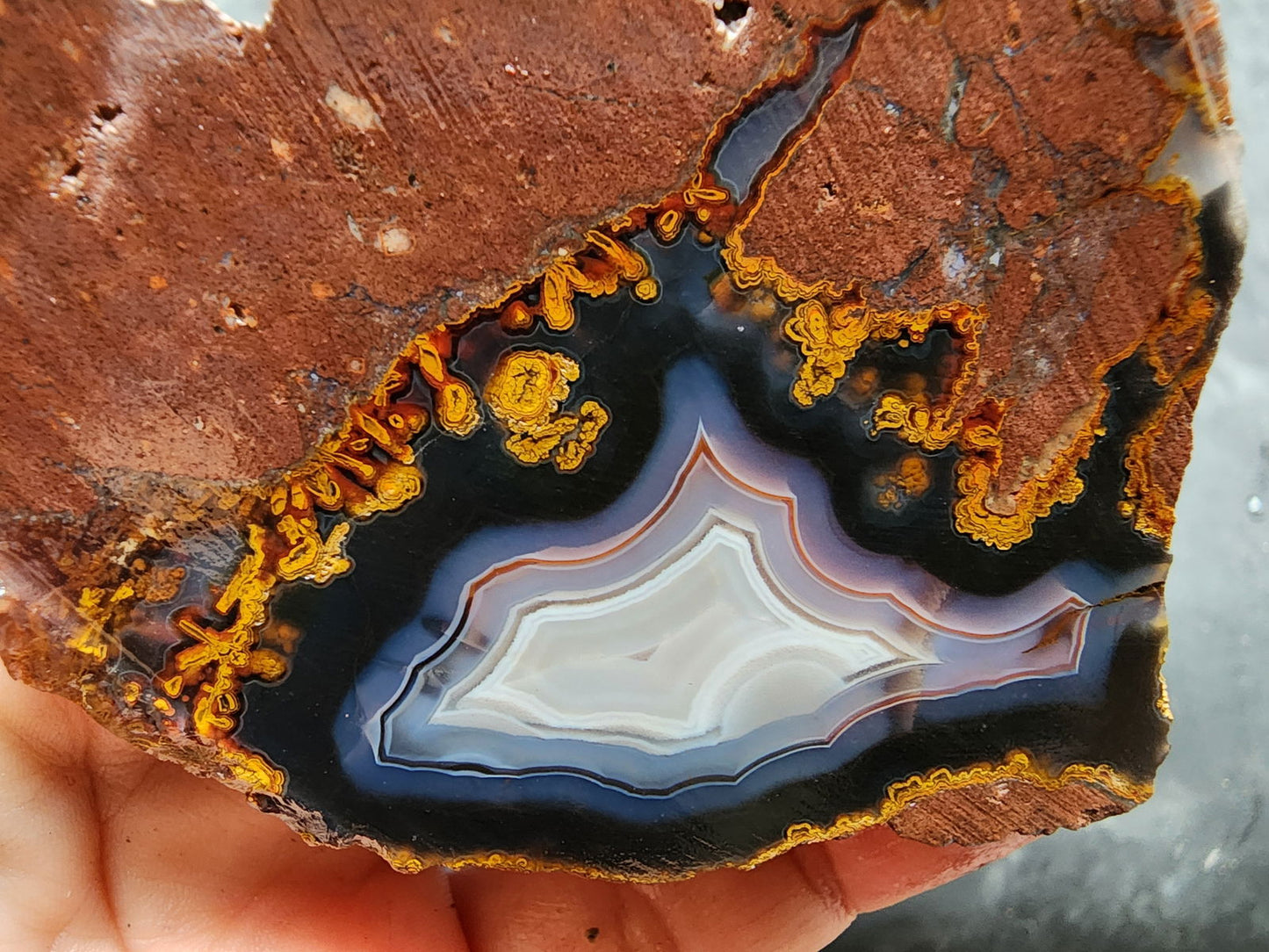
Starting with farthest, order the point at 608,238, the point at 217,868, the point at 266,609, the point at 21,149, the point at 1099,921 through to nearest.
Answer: the point at 1099,921 < the point at 217,868 < the point at 266,609 < the point at 608,238 < the point at 21,149

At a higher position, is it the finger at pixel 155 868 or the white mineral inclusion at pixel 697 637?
the white mineral inclusion at pixel 697 637

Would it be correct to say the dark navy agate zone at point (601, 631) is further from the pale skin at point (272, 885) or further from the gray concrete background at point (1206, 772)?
the gray concrete background at point (1206, 772)

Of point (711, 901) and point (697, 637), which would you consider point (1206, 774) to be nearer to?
point (711, 901)

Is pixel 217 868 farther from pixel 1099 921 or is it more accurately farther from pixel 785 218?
pixel 1099 921

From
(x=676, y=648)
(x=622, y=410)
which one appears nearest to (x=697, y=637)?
(x=676, y=648)

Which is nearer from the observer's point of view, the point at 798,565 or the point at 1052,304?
the point at 1052,304

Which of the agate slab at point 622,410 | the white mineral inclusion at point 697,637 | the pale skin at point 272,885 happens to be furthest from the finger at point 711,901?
the white mineral inclusion at point 697,637

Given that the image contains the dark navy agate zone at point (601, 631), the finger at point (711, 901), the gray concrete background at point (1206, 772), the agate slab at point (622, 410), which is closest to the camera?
the agate slab at point (622, 410)

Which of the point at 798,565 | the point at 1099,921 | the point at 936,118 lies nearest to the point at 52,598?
the point at 798,565
